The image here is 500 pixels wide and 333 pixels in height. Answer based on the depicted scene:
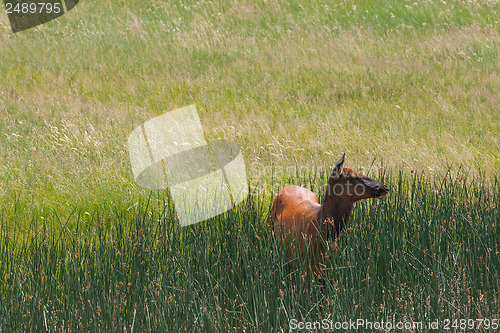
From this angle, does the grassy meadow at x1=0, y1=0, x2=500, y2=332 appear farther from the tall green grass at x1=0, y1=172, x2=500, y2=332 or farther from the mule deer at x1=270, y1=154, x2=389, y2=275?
the mule deer at x1=270, y1=154, x2=389, y2=275

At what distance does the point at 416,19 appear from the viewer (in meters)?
20.1

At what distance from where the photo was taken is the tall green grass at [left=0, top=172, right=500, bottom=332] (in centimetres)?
A: 450

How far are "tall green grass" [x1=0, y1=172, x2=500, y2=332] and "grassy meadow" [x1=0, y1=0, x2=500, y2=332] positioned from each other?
3cm

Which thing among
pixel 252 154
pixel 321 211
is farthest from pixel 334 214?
pixel 252 154

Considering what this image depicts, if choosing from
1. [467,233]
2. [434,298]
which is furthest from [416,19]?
[434,298]

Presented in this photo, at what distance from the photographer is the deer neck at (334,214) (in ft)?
15.0

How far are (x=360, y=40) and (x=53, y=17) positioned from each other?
913cm

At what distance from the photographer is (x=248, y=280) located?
186 inches

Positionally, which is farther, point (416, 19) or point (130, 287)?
point (416, 19)

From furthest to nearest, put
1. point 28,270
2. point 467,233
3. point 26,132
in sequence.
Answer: point 26,132, point 467,233, point 28,270

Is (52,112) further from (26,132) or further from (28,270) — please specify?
(28,270)

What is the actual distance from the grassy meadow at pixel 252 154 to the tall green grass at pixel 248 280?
1.0 inches

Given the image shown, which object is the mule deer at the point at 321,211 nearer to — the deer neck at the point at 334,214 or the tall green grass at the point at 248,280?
the deer neck at the point at 334,214

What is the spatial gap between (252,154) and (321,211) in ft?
18.5
